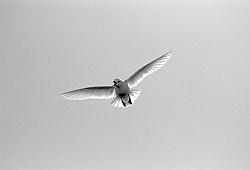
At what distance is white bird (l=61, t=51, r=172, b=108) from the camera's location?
4418 millimetres

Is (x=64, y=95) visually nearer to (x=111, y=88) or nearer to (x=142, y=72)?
(x=111, y=88)

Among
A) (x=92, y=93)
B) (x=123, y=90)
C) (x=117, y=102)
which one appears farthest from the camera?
(x=92, y=93)

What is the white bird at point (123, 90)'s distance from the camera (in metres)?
4.42

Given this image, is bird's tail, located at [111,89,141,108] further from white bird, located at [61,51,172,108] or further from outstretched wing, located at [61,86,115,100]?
outstretched wing, located at [61,86,115,100]

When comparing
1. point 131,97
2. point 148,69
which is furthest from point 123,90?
point 148,69

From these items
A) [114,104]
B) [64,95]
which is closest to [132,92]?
[114,104]

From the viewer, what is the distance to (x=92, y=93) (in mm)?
4707

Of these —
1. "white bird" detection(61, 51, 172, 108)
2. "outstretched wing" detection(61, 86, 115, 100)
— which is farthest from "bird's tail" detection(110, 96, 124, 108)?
"outstretched wing" detection(61, 86, 115, 100)

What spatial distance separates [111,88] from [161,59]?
50cm

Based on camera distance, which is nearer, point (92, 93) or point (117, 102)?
point (117, 102)

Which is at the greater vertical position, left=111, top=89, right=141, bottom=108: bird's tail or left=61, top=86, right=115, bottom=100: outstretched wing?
left=61, top=86, right=115, bottom=100: outstretched wing

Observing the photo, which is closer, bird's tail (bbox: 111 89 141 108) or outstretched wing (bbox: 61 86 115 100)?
bird's tail (bbox: 111 89 141 108)

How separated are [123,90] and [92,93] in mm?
401

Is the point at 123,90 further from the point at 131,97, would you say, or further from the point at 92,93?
the point at 92,93
